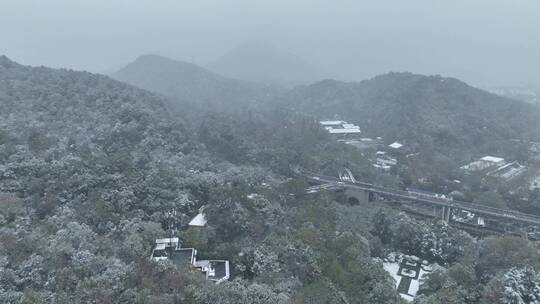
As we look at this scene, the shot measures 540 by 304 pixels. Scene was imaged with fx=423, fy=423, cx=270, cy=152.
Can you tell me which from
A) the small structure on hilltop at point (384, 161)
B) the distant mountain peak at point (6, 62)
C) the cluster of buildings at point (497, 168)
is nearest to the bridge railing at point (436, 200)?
the small structure on hilltop at point (384, 161)

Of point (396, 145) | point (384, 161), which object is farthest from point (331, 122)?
point (384, 161)

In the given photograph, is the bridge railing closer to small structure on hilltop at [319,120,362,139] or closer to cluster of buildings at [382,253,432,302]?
cluster of buildings at [382,253,432,302]

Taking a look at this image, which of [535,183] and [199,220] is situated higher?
[535,183]

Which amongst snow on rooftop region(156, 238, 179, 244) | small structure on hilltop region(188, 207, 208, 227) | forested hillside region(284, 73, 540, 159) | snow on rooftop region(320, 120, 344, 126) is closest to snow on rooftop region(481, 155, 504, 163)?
forested hillside region(284, 73, 540, 159)

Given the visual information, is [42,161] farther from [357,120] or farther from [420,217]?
[357,120]

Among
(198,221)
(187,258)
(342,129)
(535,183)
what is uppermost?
(342,129)

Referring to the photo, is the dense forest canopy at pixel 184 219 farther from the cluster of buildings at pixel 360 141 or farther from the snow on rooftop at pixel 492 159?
the snow on rooftop at pixel 492 159

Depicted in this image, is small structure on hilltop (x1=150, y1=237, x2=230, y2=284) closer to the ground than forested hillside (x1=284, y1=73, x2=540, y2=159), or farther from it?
closer to the ground

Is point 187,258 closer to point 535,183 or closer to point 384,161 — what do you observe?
point 384,161
